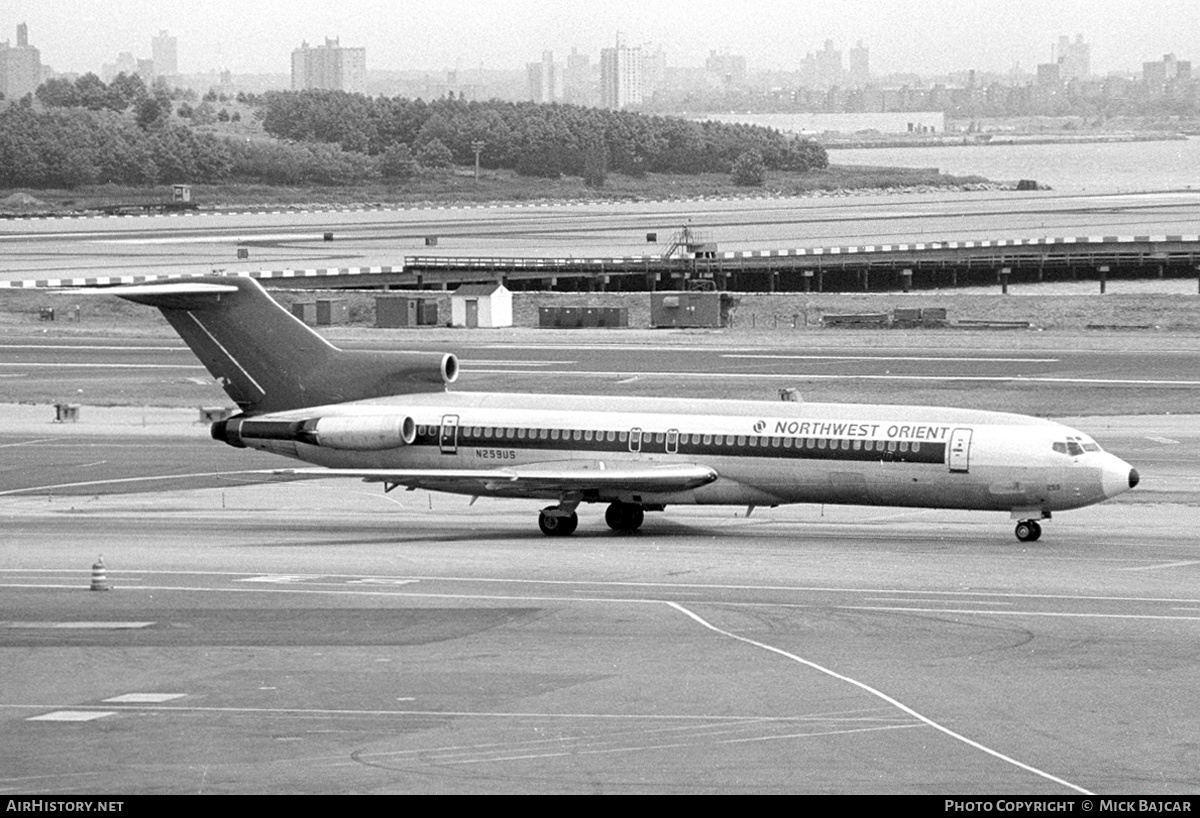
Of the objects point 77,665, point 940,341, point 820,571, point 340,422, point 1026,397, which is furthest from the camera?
point 940,341

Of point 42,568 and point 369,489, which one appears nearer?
point 42,568

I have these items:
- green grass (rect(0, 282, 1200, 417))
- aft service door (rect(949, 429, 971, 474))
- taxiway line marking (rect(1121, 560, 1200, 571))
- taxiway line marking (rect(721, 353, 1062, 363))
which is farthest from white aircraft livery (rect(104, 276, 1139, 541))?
taxiway line marking (rect(721, 353, 1062, 363))

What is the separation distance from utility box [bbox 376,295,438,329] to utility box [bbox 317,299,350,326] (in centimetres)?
282

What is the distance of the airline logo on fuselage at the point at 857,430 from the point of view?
43094 mm

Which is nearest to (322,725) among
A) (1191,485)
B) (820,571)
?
(820,571)

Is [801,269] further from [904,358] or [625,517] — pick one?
[625,517]

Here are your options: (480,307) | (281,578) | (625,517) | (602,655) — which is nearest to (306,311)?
(480,307)

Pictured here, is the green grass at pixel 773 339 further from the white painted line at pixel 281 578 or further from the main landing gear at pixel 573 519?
the white painted line at pixel 281 578

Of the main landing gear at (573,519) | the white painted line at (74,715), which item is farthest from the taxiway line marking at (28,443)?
the white painted line at (74,715)

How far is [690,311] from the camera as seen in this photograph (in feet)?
332

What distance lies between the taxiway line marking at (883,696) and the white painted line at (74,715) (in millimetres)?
10708

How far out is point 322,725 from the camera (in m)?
25.9

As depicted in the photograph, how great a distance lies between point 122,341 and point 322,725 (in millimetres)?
74464
